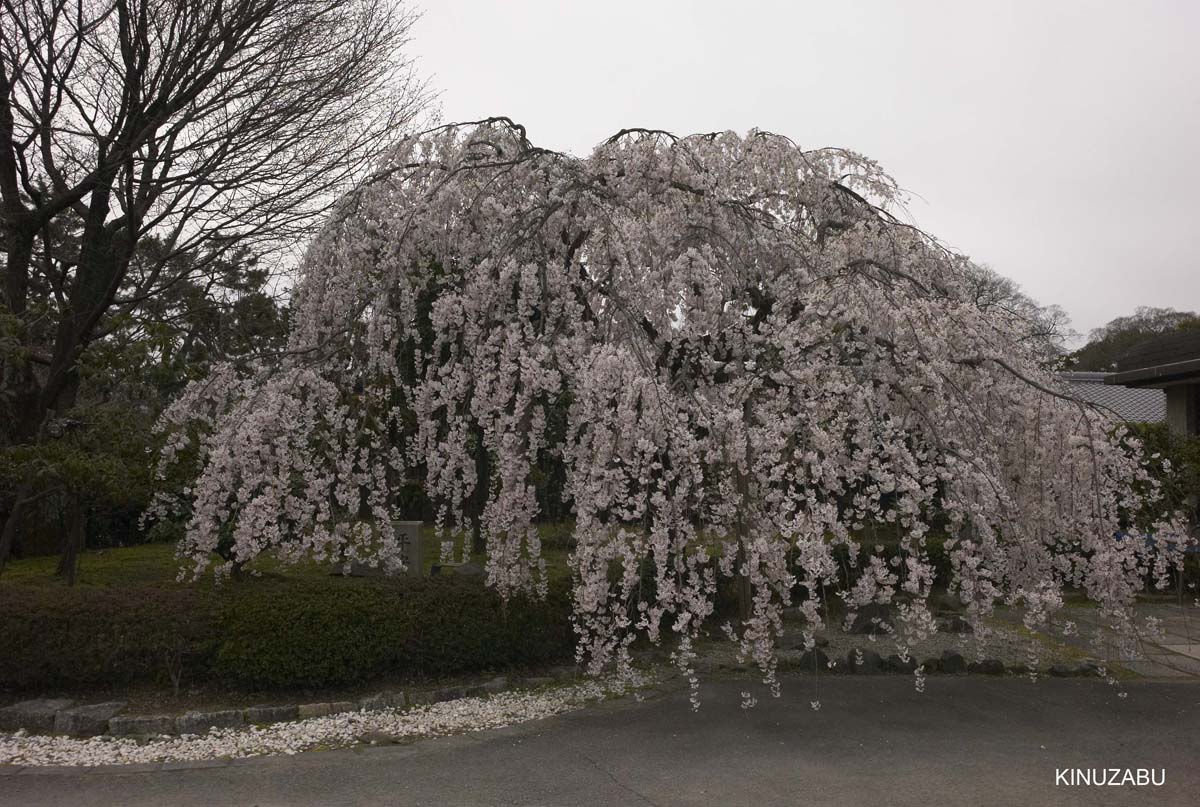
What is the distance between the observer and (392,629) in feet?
20.5

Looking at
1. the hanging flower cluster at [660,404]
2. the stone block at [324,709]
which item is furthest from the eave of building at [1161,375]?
the stone block at [324,709]

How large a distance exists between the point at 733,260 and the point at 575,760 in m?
3.97

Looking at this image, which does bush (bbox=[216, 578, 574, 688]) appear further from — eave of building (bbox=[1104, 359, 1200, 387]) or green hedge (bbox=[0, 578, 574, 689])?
eave of building (bbox=[1104, 359, 1200, 387])

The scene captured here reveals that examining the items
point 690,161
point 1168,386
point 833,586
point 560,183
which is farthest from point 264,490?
point 1168,386

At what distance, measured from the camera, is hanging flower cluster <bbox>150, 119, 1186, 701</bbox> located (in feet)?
17.1

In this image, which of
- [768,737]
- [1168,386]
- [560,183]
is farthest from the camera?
[1168,386]

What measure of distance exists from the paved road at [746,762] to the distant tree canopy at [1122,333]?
26248 mm

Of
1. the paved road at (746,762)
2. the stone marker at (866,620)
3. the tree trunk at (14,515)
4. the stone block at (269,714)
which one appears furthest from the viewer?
the stone marker at (866,620)

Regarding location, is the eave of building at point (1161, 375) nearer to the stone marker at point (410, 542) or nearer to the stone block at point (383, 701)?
the stone marker at point (410, 542)

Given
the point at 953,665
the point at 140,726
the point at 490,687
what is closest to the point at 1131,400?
the point at 953,665

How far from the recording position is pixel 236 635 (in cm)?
604

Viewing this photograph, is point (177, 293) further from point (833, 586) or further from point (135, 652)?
point (833, 586)

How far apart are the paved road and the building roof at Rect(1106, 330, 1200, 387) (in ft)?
25.3

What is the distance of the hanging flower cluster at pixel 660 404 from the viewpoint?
5.21 meters
